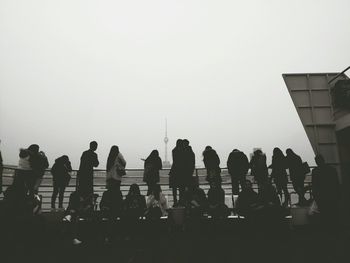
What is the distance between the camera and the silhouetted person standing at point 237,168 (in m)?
5.31

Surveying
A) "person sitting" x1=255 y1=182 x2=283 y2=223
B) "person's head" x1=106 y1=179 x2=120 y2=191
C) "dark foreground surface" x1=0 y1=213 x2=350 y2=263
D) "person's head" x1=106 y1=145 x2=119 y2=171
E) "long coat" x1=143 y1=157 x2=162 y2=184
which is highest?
"person's head" x1=106 y1=145 x2=119 y2=171

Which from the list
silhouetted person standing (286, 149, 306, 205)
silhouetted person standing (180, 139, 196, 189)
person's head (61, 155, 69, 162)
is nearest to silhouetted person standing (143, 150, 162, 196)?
silhouetted person standing (180, 139, 196, 189)

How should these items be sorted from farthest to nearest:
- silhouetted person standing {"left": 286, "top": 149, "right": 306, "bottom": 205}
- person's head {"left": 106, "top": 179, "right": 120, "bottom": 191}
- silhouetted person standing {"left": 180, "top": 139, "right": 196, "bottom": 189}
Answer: silhouetted person standing {"left": 286, "top": 149, "right": 306, "bottom": 205} → silhouetted person standing {"left": 180, "top": 139, "right": 196, "bottom": 189} → person's head {"left": 106, "top": 179, "right": 120, "bottom": 191}

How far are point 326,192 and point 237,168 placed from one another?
168 centimetres

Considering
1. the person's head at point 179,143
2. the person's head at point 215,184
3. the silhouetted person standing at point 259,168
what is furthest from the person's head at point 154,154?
Result: the silhouetted person standing at point 259,168

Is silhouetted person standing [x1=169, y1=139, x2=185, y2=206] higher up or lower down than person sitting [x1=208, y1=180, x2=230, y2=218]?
higher up

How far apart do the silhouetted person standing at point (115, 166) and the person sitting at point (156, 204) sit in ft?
3.11

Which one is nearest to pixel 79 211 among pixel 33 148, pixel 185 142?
pixel 33 148

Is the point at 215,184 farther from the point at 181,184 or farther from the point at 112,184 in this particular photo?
the point at 112,184

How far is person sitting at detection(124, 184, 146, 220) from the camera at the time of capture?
4.53 m

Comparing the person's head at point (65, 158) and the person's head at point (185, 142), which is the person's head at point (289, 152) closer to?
the person's head at point (185, 142)

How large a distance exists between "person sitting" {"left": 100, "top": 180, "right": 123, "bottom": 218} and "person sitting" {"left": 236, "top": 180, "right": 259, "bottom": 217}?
2.24 metres

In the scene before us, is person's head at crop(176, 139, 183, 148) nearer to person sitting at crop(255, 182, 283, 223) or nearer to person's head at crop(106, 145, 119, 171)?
person's head at crop(106, 145, 119, 171)

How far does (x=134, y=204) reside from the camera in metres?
4.77
